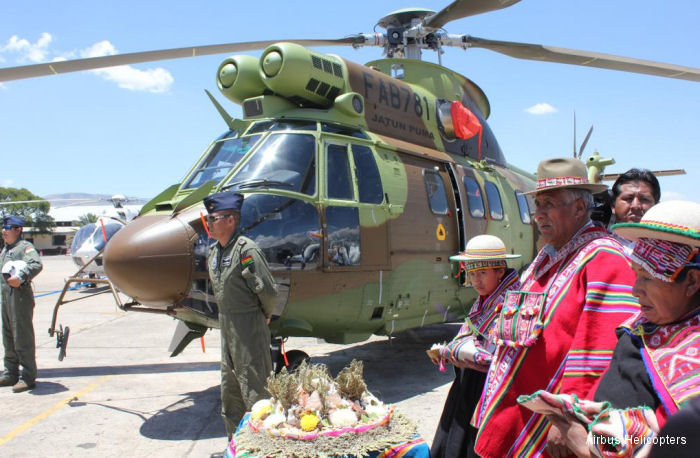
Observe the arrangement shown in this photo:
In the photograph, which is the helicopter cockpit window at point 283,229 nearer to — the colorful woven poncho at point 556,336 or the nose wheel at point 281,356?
the nose wheel at point 281,356

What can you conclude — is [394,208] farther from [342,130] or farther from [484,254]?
[484,254]

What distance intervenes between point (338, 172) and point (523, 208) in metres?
4.16

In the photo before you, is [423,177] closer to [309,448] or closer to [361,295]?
[361,295]

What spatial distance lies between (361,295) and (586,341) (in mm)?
3543

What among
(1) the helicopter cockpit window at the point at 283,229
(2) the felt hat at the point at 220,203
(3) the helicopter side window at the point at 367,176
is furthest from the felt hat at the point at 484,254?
(3) the helicopter side window at the point at 367,176

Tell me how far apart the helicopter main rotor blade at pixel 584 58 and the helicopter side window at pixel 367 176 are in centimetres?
308

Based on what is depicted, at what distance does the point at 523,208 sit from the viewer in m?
8.45

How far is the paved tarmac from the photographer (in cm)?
442

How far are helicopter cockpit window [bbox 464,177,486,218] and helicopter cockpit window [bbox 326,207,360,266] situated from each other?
222cm

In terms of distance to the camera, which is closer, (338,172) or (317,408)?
(317,408)

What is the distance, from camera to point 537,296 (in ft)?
7.07

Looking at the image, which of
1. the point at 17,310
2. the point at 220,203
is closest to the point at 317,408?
the point at 220,203

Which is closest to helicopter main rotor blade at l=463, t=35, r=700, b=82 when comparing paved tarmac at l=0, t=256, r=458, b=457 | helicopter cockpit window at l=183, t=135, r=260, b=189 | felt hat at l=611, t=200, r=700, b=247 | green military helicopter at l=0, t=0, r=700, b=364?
green military helicopter at l=0, t=0, r=700, b=364

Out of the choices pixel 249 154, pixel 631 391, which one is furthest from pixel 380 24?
pixel 631 391
